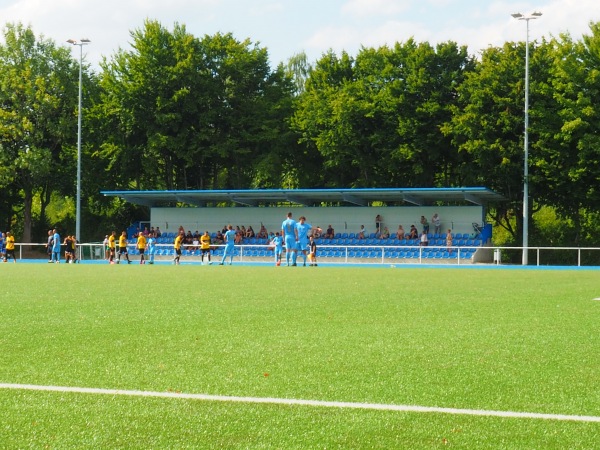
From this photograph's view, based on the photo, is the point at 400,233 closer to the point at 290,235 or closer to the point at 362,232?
the point at 362,232

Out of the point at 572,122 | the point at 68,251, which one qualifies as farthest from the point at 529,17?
the point at 68,251

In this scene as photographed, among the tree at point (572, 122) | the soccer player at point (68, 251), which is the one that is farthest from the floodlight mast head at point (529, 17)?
the soccer player at point (68, 251)

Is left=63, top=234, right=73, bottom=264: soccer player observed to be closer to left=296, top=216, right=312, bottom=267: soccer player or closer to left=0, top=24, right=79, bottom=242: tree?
left=0, top=24, right=79, bottom=242: tree

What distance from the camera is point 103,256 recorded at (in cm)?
4606

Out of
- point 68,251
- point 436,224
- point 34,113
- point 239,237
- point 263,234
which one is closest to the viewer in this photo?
point 68,251

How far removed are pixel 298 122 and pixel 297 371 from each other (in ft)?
160

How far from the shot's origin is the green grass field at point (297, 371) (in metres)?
4.61

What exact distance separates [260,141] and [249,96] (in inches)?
141

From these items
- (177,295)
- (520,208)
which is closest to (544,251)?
(520,208)

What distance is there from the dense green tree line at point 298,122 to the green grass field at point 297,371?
35777mm

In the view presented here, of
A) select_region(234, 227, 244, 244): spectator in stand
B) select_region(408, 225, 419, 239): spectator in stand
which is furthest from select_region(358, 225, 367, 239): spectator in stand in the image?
select_region(234, 227, 244, 244): spectator in stand

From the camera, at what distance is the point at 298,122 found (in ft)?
180

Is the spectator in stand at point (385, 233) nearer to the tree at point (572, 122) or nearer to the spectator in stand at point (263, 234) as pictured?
the spectator in stand at point (263, 234)

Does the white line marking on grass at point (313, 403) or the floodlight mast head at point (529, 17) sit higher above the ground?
the floodlight mast head at point (529, 17)
